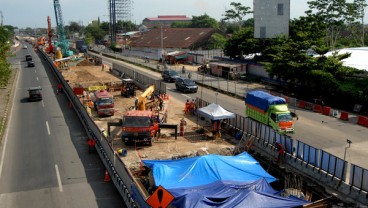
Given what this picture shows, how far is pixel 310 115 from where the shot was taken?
39.5 m

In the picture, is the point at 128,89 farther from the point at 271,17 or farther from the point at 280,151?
the point at 271,17

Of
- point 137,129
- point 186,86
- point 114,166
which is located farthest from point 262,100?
point 186,86

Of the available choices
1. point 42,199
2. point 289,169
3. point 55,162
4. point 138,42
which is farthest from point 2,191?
point 138,42

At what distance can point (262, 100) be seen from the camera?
107 ft

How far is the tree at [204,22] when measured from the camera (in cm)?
17175

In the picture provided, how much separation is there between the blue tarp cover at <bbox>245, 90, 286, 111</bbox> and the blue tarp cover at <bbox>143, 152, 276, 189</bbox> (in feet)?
33.5

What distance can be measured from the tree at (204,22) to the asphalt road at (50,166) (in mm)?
135447

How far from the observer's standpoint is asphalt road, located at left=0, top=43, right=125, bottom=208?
21.4 meters

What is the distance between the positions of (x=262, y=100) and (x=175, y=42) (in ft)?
267

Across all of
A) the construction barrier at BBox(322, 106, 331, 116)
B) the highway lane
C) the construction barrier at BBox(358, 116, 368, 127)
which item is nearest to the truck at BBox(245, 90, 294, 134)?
the highway lane

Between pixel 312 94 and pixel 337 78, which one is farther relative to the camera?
pixel 312 94

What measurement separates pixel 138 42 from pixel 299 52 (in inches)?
3518

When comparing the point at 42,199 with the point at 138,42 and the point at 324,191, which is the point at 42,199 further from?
the point at 138,42

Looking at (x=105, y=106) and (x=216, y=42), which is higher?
(x=216, y=42)
